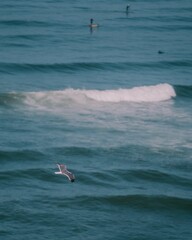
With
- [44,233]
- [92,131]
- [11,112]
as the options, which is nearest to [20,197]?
[44,233]

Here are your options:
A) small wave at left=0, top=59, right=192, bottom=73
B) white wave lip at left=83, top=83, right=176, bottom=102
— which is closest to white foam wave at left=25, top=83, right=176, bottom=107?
white wave lip at left=83, top=83, right=176, bottom=102

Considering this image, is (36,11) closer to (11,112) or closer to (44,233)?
(11,112)

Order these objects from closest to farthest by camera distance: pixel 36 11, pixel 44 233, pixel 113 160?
pixel 44 233 → pixel 113 160 → pixel 36 11

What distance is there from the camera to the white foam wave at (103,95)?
3784 cm

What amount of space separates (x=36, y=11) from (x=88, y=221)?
4259cm

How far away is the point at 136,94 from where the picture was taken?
4066 cm

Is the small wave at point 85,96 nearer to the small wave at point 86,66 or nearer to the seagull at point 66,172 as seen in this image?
the small wave at point 86,66

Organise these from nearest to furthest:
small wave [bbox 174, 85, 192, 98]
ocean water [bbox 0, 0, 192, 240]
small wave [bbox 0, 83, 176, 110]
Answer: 1. ocean water [bbox 0, 0, 192, 240]
2. small wave [bbox 0, 83, 176, 110]
3. small wave [bbox 174, 85, 192, 98]

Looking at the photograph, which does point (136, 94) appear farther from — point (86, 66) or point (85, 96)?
point (86, 66)

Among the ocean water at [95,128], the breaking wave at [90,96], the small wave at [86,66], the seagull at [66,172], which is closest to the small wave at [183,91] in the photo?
the ocean water at [95,128]

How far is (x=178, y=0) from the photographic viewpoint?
73125mm

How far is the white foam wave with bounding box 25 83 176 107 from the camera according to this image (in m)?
37.8

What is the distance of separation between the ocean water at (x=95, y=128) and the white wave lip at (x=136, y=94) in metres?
0.07

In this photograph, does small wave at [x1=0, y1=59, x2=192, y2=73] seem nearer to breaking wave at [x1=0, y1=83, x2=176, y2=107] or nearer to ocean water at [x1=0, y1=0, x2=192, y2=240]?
ocean water at [x1=0, y1=0, x2=192, y2=240]
